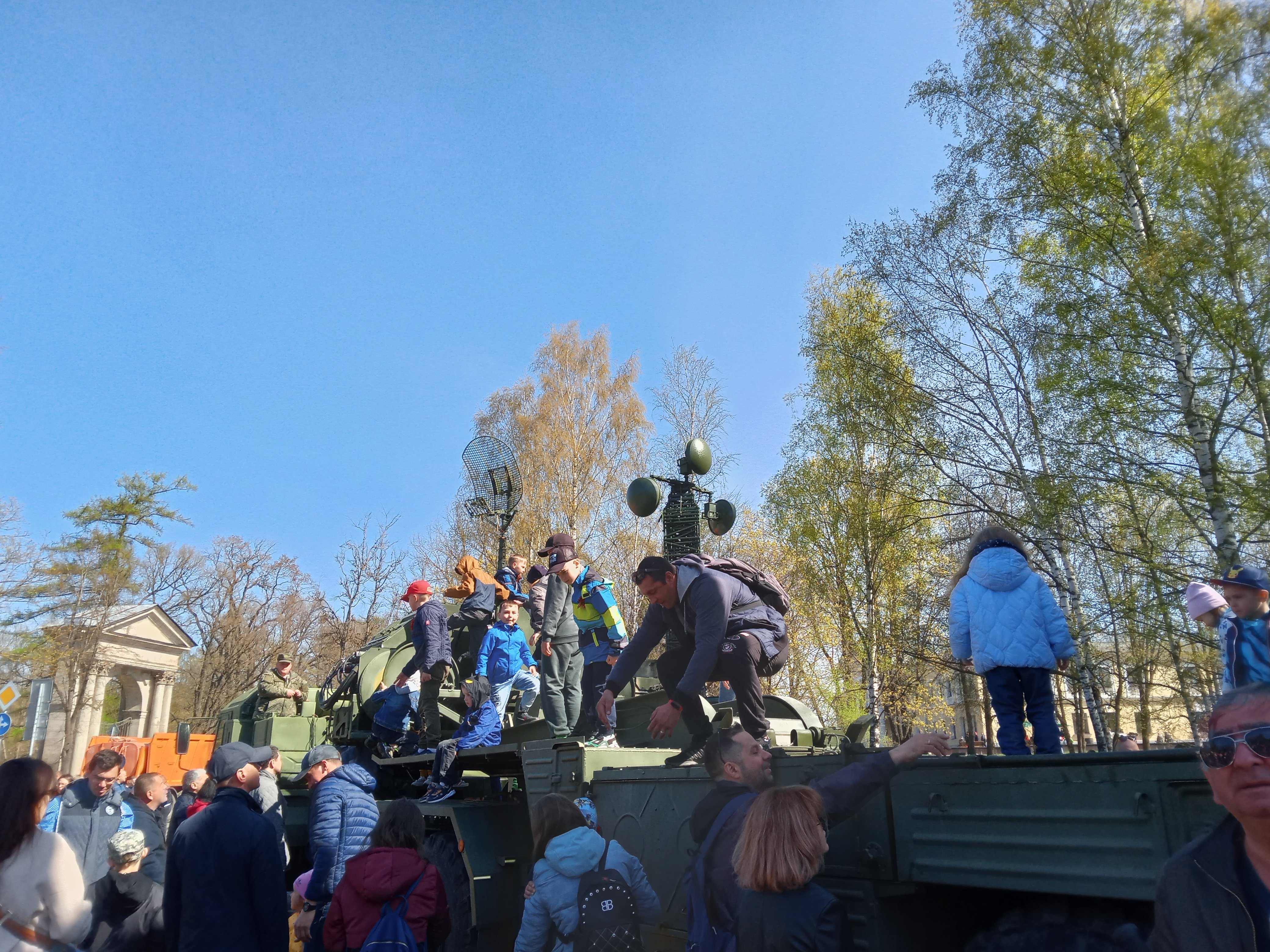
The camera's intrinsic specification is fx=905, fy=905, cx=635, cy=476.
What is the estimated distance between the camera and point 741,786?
11.5ft

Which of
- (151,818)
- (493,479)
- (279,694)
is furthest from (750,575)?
(279,694)

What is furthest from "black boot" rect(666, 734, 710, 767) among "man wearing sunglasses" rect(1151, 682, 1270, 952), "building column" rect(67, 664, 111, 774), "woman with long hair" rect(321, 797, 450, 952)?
"building column" rect(67, 664, 111, 774)

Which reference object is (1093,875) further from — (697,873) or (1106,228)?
(1106,228)

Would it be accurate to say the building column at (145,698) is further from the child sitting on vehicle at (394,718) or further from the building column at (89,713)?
the child sitting on vehicle at (394,718)

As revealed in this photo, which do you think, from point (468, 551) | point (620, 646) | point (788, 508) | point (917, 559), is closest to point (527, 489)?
point (468, 551)

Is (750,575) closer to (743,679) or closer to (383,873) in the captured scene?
(743,679)

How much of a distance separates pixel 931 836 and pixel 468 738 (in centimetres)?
430

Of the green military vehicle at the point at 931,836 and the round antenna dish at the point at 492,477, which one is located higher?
the round antenna dish at the point at 492,477

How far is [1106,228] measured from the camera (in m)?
11.7

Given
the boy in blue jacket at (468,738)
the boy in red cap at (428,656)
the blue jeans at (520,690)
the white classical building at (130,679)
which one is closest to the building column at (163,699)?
the white classical building at (130,679)

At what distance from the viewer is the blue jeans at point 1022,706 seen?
4211mm

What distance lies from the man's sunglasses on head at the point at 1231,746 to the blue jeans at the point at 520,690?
231 inches

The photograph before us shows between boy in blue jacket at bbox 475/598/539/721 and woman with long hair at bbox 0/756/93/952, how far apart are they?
4.20 m

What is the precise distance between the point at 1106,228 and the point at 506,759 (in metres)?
10.1
